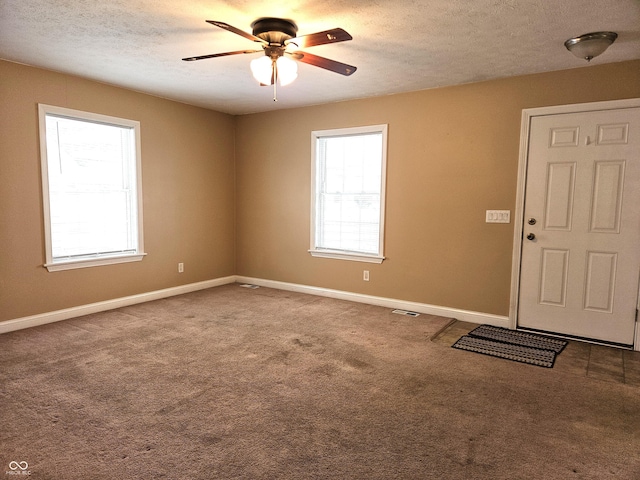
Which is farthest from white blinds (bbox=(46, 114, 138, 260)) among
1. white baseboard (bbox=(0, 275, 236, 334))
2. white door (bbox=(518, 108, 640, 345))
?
white door (bbox=(518, 108, 640, 345))

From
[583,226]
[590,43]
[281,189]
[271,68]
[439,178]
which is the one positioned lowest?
[583,226]

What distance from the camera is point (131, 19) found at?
A: 2734mm

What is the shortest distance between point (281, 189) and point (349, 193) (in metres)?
1.05

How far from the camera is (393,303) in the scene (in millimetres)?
4758

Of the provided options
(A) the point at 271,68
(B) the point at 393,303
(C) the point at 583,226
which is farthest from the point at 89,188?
(C) the point at 583,226

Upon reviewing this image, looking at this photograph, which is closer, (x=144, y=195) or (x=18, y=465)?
(x=18, y=465)

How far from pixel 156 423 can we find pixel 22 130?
3.13 metres

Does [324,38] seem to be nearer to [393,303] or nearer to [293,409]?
[293,409]

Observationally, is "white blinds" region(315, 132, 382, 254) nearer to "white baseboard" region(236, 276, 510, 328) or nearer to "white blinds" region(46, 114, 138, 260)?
"white baseboard" region(236, 276, 510, 328)

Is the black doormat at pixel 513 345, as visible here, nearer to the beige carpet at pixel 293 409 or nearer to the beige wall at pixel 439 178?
the beige carpet at pixel 293 409

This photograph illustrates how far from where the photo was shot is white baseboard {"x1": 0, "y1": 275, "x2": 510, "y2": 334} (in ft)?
12.9

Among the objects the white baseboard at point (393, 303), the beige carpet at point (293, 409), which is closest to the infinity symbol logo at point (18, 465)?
the beige carpet at point (293, 409)

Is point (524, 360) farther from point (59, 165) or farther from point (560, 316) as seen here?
point (59, 165)

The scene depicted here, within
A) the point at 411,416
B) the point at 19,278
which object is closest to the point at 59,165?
the point at 19,278
